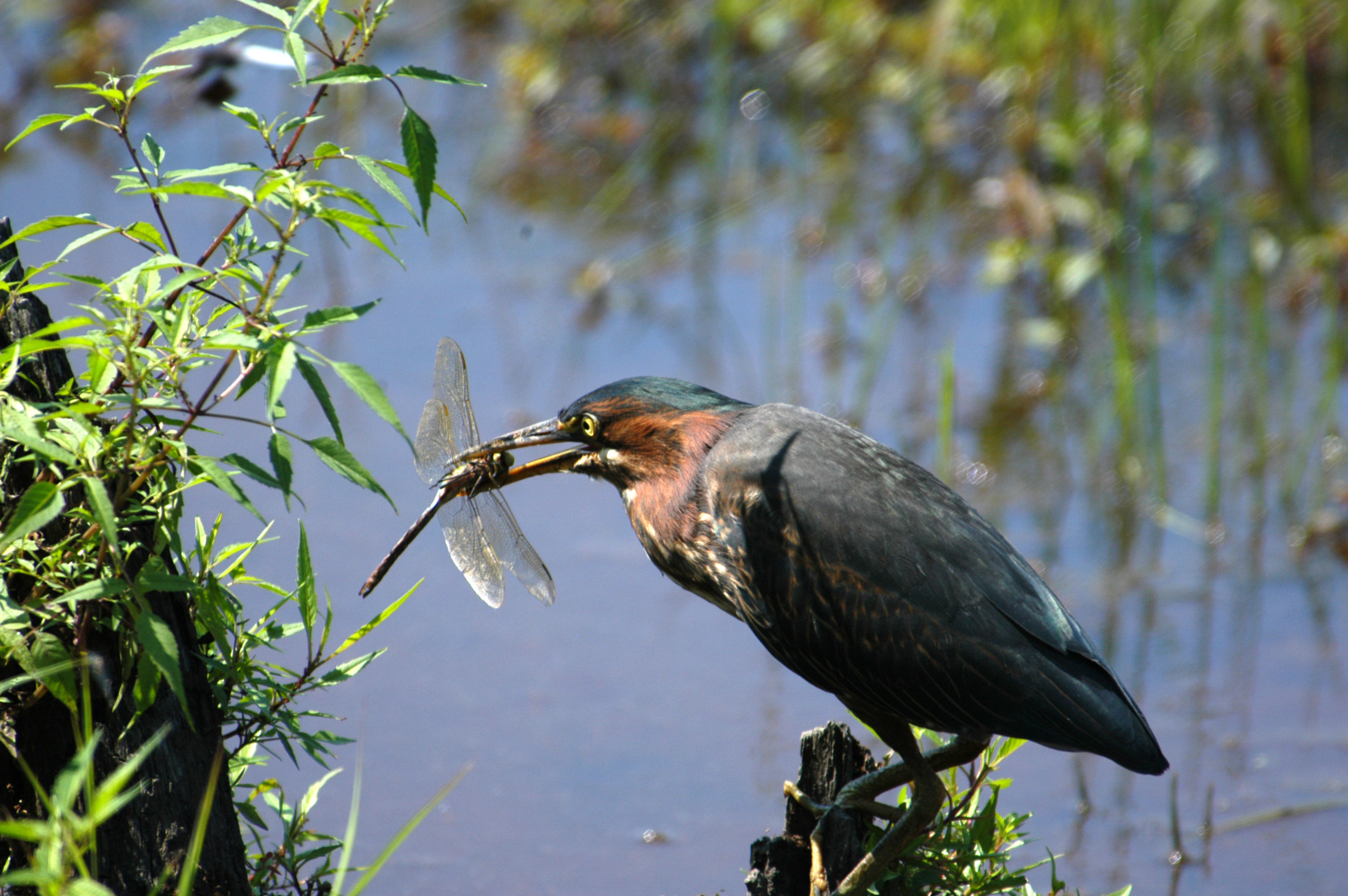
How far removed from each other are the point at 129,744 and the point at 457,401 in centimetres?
110

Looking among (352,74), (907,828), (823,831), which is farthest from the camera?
(823,831)

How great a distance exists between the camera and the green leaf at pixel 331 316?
177 cm

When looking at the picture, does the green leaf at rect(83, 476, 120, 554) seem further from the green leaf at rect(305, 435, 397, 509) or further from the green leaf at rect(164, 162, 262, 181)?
the green leaf at rect(164, 162, 262, 181)

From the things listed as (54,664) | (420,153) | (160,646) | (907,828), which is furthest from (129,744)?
(907,828)

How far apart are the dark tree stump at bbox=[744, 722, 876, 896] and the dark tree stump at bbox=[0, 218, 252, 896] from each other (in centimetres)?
110

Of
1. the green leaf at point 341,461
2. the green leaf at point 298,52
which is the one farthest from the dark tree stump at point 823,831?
the green leaf at point 298,52

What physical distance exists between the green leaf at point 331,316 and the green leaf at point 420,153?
0.54ft

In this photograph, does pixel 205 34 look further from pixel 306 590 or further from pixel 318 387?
pixel 306 590

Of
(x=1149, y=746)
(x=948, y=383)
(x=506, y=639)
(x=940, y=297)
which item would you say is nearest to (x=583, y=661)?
(x=506, y=639)

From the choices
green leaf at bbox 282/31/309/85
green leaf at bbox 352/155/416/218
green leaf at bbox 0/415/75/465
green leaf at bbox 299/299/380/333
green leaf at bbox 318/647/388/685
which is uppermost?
green leaf at bbox 282/31/309/85

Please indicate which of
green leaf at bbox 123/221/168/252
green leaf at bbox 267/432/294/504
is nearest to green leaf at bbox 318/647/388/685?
green leaf at bbox 267/432/294/504

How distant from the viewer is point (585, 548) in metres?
4.89

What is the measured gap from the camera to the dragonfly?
9.57 feet

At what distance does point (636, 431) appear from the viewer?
3.01m
